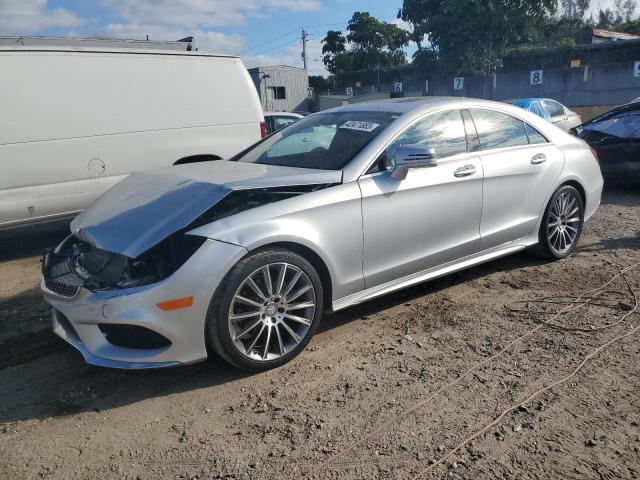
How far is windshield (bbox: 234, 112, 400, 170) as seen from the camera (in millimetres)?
3971

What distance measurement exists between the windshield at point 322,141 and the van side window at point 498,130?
85 cm

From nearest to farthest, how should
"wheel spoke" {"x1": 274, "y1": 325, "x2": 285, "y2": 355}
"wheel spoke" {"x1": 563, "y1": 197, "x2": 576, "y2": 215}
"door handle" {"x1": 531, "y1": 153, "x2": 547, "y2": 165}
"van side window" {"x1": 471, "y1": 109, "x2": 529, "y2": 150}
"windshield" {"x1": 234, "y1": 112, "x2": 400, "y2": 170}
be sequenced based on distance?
1. "wheel spoke" {"x1": 274, "y1": 325, "x2": 285, "y2": 355}
2. "windshield" {"x1": 234, "y1": 112, "x2": 400, "y2": 170}
3. "van side window" {"x1": 471, "y1": 109, "x2": 529, "y2": 150}
4. "door handle" {"x1": 531, "y1": 153, "x2": 547, "y2": 165}
5. "wheel spoke" {"x1": 563, "y1": 197, "x2": 576, "y2": 215}

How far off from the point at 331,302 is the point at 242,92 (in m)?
4.28

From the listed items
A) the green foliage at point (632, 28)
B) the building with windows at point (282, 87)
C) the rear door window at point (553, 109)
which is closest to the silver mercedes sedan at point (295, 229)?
the rear door window at point (553, 109)

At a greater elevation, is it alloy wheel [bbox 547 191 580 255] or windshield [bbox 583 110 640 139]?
windshield [bbox 583 110 640 139]

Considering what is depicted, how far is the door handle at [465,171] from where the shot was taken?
4.21 m

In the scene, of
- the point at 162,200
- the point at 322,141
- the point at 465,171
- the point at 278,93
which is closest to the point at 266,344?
the point at 162,200

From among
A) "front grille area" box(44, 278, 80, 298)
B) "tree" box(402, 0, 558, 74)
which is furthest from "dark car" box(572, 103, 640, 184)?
"tree" box(402, 0, 558, 74)

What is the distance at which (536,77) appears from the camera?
1064 inches

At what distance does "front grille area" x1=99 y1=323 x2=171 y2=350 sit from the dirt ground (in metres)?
0.32

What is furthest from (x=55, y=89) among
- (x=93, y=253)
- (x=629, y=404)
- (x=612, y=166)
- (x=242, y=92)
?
(x=612, y=166)

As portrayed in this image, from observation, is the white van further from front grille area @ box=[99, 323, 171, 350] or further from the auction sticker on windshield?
front grille area @ box=[99, 323, 171, 350]

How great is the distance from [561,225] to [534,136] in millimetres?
907

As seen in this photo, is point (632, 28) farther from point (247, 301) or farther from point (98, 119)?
point (247, 301)
